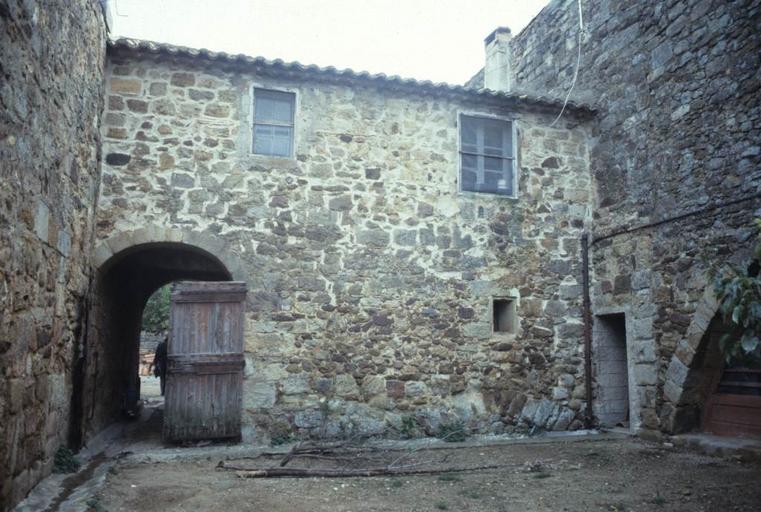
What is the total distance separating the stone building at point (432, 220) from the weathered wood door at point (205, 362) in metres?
0.16

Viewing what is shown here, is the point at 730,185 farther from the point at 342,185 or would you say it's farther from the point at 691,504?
the point at 342,185

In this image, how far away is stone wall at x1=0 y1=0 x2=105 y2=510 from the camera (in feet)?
10.9

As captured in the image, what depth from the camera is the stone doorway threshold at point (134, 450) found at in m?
4.05

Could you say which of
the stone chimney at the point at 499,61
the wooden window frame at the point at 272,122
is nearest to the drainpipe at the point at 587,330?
the stone chimney at the point at 499,61

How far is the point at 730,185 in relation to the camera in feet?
19.5

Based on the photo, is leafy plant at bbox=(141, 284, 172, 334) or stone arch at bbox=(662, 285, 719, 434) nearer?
stone arch at bbox=(662, 285, 719, 434)

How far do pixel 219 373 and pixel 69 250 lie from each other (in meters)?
1.97

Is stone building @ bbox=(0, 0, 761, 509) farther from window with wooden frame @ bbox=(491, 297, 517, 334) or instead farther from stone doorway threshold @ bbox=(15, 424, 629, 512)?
stone doorway threshold @ bbox=(15, 424, 629, 512)

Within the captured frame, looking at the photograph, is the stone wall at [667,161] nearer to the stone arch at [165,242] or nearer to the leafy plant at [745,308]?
the leafy plant at [745,308]

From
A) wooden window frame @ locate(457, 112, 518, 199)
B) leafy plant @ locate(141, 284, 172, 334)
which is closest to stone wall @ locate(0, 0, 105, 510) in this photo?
wooden window frame @ locate(457, 112, 518, 199)

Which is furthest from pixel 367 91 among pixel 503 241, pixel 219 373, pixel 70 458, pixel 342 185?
pixel 70 458

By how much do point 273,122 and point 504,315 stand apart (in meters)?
3.56

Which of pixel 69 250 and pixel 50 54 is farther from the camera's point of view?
pixel 69 250

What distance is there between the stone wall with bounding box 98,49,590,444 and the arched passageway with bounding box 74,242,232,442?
2.28 ft
